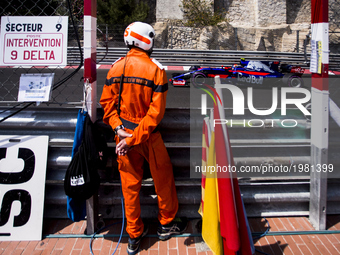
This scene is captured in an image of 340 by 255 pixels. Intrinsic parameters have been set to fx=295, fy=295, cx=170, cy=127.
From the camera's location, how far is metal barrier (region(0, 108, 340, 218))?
9.70 ft

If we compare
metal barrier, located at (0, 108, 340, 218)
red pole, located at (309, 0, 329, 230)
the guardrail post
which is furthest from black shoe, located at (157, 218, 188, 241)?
red pole, located at (309, 0, 329, 230)

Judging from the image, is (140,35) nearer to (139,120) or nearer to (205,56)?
(139,120)

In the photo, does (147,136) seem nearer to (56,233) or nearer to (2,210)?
(56,233)

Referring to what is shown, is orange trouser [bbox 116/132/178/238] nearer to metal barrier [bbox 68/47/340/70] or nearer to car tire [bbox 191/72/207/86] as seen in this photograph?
car tire [bbox 191/72/207/86]

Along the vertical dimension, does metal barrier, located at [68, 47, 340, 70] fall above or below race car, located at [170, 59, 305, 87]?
above

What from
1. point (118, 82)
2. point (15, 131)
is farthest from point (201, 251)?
point (15, 131)

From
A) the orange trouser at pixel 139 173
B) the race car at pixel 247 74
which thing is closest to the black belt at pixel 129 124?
the orange trouser at pixel 139 173

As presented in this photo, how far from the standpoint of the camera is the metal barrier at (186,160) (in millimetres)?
2955

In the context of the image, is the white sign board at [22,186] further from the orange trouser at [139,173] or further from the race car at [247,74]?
the race car at [247,74]

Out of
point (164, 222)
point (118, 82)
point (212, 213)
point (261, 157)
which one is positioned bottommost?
point (164, 222)

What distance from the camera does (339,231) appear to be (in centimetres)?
289

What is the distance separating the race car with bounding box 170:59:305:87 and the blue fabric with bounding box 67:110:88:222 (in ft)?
23.0

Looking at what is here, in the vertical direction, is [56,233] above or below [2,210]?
below

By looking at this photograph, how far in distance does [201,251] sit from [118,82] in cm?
165
